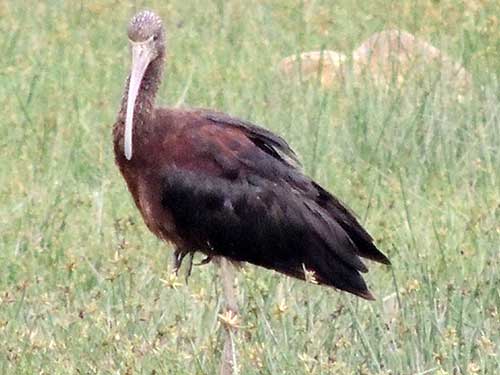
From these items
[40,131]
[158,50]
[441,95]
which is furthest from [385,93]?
[158,50]

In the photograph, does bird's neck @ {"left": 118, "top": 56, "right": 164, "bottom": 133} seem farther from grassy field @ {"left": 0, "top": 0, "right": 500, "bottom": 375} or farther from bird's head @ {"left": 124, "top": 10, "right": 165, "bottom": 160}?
grassy field @ {"left": 0, "top": 0, "right": 500, "bottom": 375}

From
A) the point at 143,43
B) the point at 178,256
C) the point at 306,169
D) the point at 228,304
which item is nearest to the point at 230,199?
the point at 178,256

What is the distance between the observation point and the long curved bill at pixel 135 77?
19.8 feet

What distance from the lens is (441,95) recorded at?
855 centimetres

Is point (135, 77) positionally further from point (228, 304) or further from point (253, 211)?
point (228, 304)

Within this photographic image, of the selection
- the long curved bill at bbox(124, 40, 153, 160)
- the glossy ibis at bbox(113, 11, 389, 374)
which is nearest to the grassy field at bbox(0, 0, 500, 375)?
the glossy ibis at bbox(113, 11, 389, 374)

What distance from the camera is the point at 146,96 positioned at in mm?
6301

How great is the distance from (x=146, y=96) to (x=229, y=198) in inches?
20.4

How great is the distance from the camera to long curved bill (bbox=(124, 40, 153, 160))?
603 cm

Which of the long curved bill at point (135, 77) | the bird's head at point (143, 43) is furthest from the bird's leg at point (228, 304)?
the bird's head at point (143, 43)

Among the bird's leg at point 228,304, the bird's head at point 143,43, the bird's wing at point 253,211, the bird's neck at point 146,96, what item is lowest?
the bird's leg at point 228,304

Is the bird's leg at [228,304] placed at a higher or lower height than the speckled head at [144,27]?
→ lower

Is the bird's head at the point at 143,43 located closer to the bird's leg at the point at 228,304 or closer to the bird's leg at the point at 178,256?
the bird's leg at the point at 178,256

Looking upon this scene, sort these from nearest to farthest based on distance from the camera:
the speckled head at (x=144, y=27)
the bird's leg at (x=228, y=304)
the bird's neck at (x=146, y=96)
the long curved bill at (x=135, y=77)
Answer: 1. the bird's leg at (x=228, y=304)
2. the long curved bill at (x=135, y=77)
3. the bird's neck at (x=146, y=96)
4. the speckled head at (x=144, y=27)
